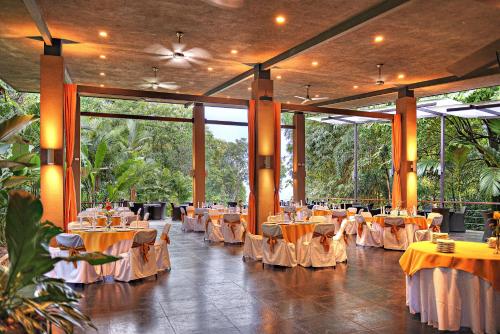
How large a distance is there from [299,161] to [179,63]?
26.3 feet

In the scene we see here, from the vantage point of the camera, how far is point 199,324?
14.3ft

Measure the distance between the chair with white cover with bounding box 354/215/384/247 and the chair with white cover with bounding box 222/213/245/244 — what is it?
286 centimetres

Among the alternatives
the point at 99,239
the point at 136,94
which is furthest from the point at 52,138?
the point at 99,239

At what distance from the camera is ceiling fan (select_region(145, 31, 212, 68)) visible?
27.6 feet

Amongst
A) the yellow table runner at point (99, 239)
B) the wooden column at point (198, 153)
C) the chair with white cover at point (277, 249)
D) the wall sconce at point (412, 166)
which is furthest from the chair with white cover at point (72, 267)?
the wall sconce at point (412, 166)

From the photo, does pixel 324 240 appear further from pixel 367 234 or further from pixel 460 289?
pixel 460 289

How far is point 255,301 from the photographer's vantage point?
5.21m

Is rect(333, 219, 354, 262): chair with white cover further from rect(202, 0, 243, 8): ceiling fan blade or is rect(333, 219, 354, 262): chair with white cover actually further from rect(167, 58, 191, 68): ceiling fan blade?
rect(167, 58, 191, 68): ceiling fan blade

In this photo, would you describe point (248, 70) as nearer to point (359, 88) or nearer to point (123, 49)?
point (123, 49)

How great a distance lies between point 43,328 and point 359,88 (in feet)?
41.3

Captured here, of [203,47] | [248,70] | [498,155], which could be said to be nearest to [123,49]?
[203,47]

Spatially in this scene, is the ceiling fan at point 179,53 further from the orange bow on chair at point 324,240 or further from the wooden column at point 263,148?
the orange bow on chair at point 324,240

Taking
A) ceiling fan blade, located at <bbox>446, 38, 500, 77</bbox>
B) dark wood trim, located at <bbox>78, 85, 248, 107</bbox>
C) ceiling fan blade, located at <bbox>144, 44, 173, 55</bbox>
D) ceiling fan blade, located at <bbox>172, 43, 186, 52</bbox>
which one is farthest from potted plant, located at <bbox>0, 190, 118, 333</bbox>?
ceiling fan blade, located at <bbox>144, 44, 173, 55</bbox>

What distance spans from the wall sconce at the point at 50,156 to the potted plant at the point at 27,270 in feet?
21.5
